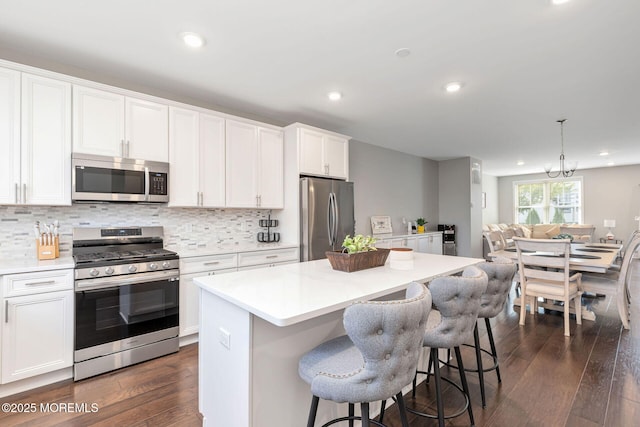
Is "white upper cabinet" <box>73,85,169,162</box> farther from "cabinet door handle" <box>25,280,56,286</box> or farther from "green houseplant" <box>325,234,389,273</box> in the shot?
"green houseplant" <box>325,234,389,273</box>

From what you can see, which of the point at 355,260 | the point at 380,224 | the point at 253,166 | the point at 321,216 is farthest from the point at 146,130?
the point at 380,224

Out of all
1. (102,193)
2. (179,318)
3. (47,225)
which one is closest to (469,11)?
(102,193)

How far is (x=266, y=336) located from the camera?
4.65 ft

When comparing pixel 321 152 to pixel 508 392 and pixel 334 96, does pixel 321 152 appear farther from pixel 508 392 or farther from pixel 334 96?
pixel 508 392

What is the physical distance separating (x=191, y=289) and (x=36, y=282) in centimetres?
113

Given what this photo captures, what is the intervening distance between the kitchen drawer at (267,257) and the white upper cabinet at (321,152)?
1.03m

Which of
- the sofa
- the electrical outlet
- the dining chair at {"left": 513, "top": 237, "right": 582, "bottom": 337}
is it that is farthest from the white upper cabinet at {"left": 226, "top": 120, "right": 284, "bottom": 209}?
the sofa

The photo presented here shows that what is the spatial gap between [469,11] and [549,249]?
102 inches

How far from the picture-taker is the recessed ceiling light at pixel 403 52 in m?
2.42

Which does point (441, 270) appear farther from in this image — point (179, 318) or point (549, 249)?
point (179, 318)

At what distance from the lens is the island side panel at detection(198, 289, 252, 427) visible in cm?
138

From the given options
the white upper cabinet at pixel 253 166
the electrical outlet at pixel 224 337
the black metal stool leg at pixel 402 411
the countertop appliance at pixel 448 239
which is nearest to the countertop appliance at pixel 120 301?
the white upper cabinet at pixel 253 166

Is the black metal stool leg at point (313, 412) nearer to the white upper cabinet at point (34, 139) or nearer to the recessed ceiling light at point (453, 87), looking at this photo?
the white upper cabinet at point (34, 139)

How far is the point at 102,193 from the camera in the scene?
8.71ft
